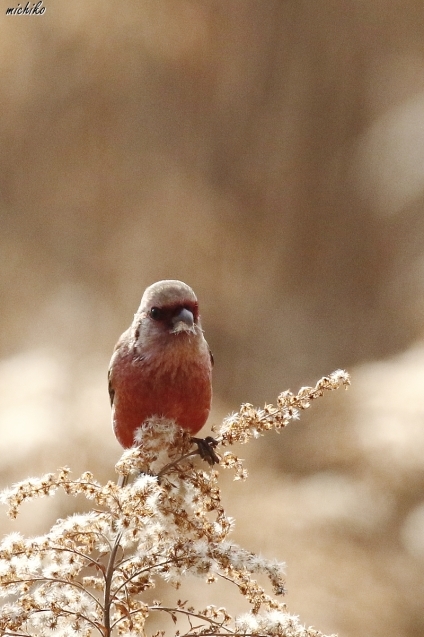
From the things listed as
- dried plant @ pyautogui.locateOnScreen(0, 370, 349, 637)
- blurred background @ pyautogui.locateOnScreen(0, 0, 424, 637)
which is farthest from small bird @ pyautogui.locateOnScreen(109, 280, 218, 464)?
blurred background @ pyautogui.locateOnScreen(0, 0, 424, 637)

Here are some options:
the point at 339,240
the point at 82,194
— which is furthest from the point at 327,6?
the point at 82,194

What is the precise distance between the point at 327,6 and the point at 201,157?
0.68 metres

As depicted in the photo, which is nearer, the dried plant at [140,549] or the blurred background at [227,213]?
the dried plant at [140,549]

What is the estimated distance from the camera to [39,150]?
9.15 ft

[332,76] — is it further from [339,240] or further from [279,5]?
[339,240]

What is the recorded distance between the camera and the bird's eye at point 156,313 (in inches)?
42.9

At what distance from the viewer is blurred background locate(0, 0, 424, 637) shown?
2.53 metres

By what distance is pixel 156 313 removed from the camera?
1.09 metres

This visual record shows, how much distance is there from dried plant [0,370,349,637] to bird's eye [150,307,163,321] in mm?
228

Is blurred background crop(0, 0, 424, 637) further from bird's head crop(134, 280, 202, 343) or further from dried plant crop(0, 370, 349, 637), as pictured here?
dried plant crop(0, 370, 349, 637)

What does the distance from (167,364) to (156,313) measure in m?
0.08

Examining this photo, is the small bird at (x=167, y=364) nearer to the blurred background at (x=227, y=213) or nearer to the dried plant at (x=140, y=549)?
the dried plant at (x=140, y=549)

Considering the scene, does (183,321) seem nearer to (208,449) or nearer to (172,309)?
(172,309)

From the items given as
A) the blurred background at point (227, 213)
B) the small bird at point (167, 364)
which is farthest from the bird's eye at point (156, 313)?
the blurred background at point (227, 213)
